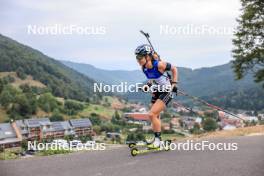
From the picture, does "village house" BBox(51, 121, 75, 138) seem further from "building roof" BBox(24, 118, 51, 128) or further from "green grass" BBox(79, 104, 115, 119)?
"green grass" BBox(79, 104, 115, 119)

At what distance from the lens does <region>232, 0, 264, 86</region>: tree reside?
2267 centimetres

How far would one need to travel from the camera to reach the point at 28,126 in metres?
115

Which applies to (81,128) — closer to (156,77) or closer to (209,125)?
(209,125)

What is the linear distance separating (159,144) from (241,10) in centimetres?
1739

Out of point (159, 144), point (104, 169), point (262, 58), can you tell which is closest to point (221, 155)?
point (159, 144)

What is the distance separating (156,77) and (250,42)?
16.6 m

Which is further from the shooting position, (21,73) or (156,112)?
(21,73)

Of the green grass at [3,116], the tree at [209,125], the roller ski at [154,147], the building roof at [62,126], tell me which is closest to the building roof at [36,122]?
the building roof at [62,126]

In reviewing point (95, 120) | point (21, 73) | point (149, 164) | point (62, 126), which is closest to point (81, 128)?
point (62, 126)

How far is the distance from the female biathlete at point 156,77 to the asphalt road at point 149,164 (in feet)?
2.40

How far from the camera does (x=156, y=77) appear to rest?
8336 mm

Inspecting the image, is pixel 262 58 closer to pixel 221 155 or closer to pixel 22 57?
pixel 221 155

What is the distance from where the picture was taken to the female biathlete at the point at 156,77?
8141 millimetres

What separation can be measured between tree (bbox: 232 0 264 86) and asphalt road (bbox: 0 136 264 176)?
15070 mm
